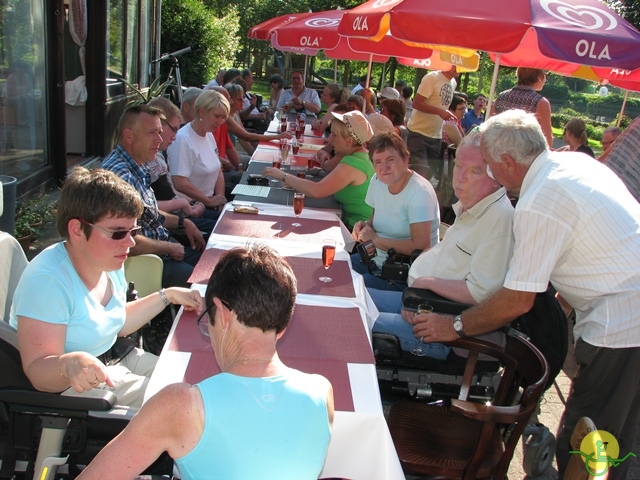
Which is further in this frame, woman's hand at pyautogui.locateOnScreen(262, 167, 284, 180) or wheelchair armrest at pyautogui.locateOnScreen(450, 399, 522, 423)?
woman's hand at pyautogui.locateOnScreen(262, 167, 284, 180)

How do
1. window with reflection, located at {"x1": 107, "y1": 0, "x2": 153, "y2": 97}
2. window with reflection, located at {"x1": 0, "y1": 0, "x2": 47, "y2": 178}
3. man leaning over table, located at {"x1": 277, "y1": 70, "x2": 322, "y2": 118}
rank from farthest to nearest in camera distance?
1. man leaning over table, located at {"x1": 277, "y1": 70, "x2": 322, "y2": 118}
2. window with reflection, located at {"x1": 107, "y1": 0, "x2": 153, "y2": 97}
3. window with reflection, located at {"x1": 0, "y1": 0, "x2": 47, "y2": 178}

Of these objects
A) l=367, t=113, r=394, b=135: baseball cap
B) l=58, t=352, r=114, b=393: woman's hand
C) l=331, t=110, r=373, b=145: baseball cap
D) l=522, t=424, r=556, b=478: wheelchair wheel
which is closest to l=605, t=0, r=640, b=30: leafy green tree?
l=367, t=113, r=394, b=135: baseball cap

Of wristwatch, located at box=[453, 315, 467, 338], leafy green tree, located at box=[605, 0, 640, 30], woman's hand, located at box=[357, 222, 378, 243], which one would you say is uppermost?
leafy green tree, located at box=[605, 0, 640, 30]

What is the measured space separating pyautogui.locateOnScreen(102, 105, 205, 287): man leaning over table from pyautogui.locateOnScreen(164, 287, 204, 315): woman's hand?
1021 millimetres

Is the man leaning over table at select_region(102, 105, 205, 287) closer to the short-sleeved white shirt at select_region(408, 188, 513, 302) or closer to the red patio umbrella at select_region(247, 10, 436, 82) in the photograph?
the short-sleeved white shirt at select_region(408, 188, 513, 302)

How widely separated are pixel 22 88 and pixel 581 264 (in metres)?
6.05

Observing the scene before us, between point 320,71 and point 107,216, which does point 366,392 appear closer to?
point 107,216

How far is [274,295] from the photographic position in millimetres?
1463

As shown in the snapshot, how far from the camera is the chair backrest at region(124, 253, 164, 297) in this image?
302 cm

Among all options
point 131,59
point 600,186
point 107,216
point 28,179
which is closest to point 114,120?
point 131,59

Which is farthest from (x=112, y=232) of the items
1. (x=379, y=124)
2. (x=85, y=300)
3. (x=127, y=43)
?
(x=127, y=43)

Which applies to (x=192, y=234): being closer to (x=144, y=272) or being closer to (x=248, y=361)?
(x=144, y=272)

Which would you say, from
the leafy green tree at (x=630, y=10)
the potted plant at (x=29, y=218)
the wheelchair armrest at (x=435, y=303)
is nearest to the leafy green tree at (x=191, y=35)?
the leafy green tree at (x=630, y=10)

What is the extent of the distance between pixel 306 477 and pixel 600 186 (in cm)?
166
